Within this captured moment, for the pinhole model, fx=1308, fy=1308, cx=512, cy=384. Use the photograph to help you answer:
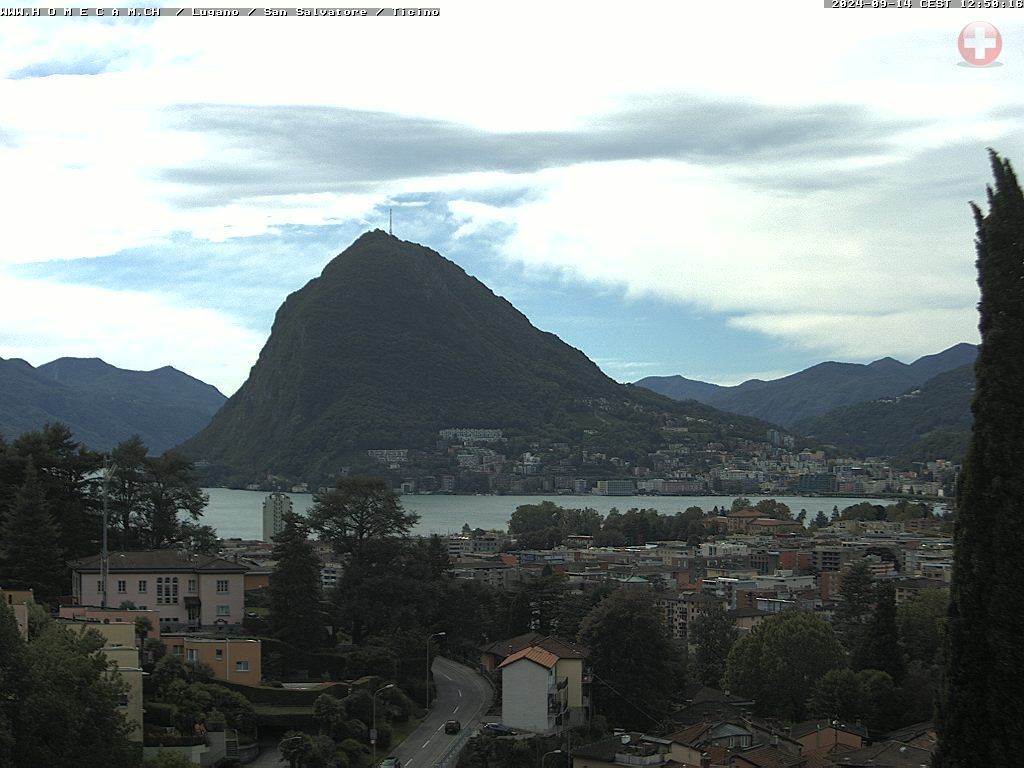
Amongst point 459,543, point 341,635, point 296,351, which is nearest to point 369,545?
point 341,635

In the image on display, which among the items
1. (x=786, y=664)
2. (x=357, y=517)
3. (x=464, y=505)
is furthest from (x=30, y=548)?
(x=464, y=505)

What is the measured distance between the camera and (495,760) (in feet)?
57.3

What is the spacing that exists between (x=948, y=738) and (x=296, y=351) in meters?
156

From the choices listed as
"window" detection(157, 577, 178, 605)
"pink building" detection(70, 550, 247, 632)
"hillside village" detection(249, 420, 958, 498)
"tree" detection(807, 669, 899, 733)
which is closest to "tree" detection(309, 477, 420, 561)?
"pink building" detection(70, 550, 247, 632)

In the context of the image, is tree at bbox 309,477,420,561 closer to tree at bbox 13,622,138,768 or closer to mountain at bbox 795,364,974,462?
tree at bbox 13,622,138,768

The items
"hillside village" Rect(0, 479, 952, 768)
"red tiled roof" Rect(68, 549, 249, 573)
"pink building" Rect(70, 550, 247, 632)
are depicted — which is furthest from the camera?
"red tiled roof" Rect(68, 549, 249, 573)

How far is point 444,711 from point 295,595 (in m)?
3.04

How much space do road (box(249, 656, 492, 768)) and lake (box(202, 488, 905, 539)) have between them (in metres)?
48.1

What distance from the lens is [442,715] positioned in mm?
20672

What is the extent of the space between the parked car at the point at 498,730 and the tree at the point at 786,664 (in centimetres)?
541

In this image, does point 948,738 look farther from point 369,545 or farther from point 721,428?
point 721,428

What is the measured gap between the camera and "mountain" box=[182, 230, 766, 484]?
5699 inches

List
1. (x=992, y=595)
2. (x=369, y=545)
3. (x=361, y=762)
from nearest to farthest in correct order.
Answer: (x=992, y=595), (x=361, y=762), (x=369, y=545)

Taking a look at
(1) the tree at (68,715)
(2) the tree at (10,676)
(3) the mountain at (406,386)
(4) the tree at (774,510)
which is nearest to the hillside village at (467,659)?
(1) the tree at (68,715)
